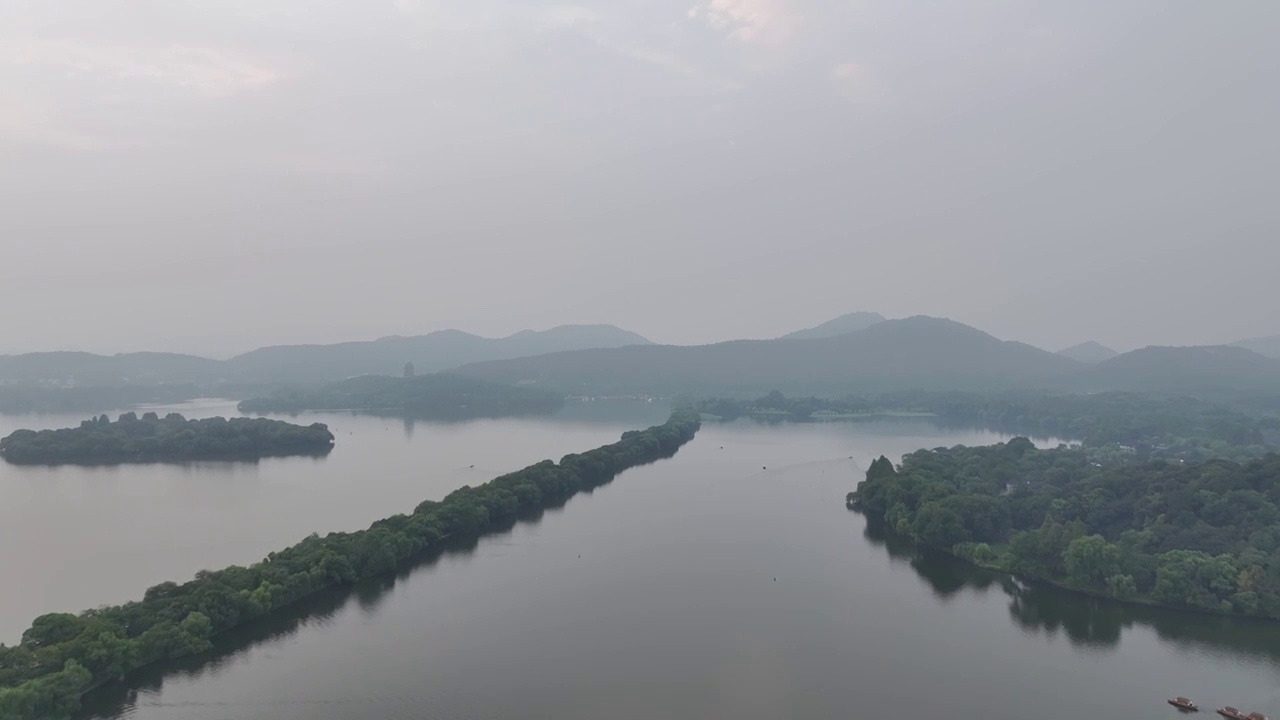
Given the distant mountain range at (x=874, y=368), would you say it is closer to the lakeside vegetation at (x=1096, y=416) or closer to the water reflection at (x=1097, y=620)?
the lakeside vegetation at (x=1096, y=416)

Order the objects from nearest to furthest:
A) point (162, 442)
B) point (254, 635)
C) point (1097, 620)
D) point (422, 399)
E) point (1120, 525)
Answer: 1. point (254, 635)
2. point (1097, 620)
3. point (1120, 525)
4. point (162, 442)
5. point (422, 399)

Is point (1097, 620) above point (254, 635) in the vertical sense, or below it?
below

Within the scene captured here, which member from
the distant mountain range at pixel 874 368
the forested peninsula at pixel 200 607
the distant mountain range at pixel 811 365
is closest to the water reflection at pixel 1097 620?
the forested peninsula at pixel 200 607

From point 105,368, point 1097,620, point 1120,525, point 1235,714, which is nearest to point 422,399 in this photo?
point 105,368

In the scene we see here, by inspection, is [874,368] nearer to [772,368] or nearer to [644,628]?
[772,368]

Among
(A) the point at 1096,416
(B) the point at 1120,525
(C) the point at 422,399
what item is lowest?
(B) the point at 1120,525

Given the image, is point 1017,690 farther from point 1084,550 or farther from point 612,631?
point 612,631

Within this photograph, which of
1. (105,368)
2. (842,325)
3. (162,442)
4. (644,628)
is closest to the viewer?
(644,628)

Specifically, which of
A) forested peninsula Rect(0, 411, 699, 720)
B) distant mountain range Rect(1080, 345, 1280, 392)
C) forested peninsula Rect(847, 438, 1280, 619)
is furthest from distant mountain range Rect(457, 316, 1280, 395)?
forested peninsula Rect(0, 411, 699, 720)
